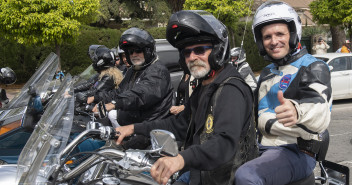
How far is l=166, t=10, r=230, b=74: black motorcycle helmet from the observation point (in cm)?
238

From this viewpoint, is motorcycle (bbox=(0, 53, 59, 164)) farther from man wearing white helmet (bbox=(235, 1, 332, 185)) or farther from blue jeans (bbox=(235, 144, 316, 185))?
blue jeans (bbox=(235, 144, 316, 185))

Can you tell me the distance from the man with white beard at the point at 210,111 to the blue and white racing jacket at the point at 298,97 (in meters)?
0.30

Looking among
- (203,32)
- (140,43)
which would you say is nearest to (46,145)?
(203,32)

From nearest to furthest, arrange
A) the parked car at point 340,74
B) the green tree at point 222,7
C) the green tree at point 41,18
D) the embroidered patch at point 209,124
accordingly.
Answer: the embroidered patch at point 209,124 < the parked car at point 340,74 < the green tree at point 41,18 < the green tree at point 222,7

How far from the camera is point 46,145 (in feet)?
6.57

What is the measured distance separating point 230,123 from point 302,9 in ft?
131

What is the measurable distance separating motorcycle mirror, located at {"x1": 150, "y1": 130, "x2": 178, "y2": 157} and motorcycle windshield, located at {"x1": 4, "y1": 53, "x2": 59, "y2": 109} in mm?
2071

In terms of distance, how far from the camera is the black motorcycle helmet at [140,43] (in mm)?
4039

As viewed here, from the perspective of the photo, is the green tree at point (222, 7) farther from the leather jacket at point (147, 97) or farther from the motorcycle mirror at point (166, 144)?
the motorcycle mirror at point (166, 144)

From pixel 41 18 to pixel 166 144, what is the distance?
12.5 m

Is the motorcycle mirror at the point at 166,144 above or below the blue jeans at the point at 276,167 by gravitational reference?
above

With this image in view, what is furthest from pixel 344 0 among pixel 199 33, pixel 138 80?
pixel 199 33

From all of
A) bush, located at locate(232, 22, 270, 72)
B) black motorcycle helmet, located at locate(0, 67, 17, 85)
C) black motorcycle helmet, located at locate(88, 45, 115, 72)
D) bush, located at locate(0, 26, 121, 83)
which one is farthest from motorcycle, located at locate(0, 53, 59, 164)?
bush, located at locate(232, 22, 270, 72)

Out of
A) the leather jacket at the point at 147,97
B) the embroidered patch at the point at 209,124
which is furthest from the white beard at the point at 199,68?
the leather jacket at the point at 147,97
